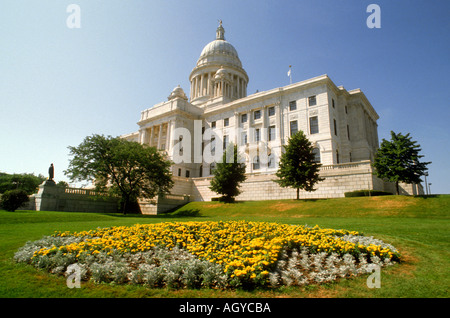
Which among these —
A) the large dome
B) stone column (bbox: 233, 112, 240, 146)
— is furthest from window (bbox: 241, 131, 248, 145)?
the large dome

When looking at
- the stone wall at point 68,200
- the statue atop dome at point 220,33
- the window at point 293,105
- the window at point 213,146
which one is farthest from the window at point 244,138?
the statue atop dome at point 220,33

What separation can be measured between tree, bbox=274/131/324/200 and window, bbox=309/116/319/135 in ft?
45.9

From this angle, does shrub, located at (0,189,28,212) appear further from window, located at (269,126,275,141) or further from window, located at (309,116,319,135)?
window, located at (309,116,319,135)

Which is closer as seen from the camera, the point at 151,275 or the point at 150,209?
the point at 151,275

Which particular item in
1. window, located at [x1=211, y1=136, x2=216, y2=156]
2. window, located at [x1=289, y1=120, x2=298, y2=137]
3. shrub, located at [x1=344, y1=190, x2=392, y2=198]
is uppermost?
window, located at [x1=289, y1=120, x2=298, y2=137]

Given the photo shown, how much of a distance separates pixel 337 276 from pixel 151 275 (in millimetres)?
4378

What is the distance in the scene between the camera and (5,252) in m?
7.97

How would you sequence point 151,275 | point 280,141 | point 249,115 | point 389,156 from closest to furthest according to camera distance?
point 151,275, point 389,156, point 280,141, point 249,115

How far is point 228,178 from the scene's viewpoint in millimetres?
33969

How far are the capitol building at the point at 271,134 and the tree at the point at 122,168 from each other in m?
8.45

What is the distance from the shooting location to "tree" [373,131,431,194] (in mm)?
25719

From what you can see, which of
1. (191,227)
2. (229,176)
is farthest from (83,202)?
(191,227)
